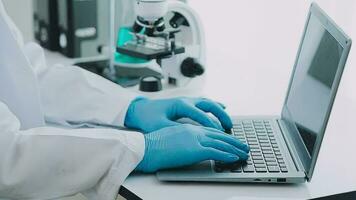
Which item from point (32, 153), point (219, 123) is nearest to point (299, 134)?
point (219, 123)

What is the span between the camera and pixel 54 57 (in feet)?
6.58

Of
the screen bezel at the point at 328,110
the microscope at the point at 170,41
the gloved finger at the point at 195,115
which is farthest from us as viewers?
the microscope at the point at 170,41

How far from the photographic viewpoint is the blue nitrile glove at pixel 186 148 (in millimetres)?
1053

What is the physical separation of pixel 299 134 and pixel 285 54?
0.81 metres

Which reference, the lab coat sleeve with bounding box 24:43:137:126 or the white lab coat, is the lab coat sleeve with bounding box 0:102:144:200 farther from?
the lab coat sleeve with bounding box 24:43:137:126

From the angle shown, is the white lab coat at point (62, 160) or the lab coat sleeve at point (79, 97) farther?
the lab coat sleeve at point (79, 97)

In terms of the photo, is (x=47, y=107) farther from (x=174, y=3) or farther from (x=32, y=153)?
(x=174, y=3)

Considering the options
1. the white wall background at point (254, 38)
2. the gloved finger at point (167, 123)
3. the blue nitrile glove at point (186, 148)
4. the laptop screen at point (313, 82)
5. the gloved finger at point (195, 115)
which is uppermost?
the laptop screen at point (313, 82)

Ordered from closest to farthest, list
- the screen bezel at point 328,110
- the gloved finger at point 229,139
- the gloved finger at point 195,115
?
the screen bezel at point 328,110
the gloved finger at point 229,139
the gloved finger at point 195,115

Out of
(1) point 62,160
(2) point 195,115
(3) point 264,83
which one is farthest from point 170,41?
(1) point 62,160

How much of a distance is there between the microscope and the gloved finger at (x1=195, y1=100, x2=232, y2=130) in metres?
0.31

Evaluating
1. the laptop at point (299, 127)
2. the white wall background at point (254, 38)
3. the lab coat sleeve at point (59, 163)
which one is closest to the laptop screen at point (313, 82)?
the laptop at point (299, 127)

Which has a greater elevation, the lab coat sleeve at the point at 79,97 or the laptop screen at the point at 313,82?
the laptop screen at the point at 313,82

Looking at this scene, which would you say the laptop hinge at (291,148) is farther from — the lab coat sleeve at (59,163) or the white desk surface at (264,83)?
the lab coat sleeve at (59,163)
